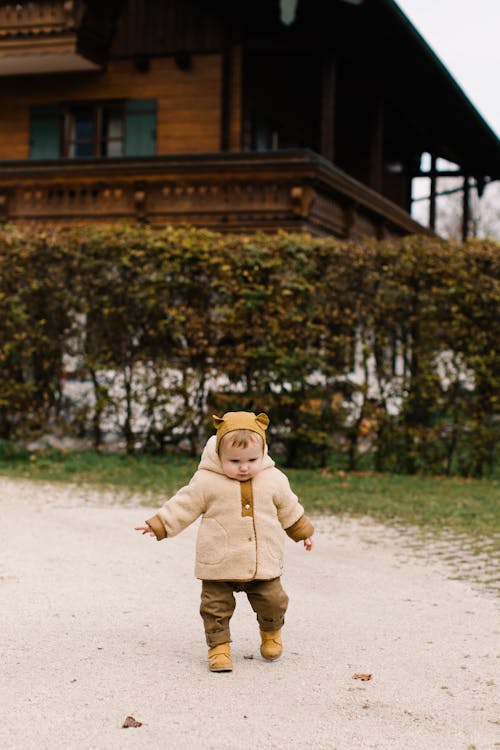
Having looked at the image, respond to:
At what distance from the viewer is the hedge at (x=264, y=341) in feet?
40.1

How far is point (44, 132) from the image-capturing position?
70.2ft

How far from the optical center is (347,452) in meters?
12.5

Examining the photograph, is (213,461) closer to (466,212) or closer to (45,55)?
(45,55)

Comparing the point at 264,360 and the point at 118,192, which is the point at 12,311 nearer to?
the point at 264,360

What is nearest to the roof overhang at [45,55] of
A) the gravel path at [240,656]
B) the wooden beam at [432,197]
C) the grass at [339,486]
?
the grass at [339,486]

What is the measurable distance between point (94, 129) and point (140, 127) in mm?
1002

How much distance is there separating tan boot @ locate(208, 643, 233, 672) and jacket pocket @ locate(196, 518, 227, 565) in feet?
1.19

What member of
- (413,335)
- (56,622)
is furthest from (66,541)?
(413,335)

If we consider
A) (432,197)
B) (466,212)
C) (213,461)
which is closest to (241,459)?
(213,461)

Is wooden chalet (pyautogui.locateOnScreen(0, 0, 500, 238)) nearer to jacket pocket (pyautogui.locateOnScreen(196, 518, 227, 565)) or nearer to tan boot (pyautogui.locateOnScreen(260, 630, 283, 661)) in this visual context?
jacket pocket (pyautogui.locateOnScreen(196, 518, 227, 565))

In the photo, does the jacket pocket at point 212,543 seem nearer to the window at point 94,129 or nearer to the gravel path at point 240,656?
the gravel path at point 240,656

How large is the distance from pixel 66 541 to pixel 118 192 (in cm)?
1182

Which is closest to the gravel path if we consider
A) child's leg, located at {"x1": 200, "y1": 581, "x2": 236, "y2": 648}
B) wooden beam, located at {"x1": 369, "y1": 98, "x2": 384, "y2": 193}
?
child's leg, located at {"x1": 200, "y1": 581, "x2": 236, "y2": 648}

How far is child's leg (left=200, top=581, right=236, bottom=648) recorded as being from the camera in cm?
466
